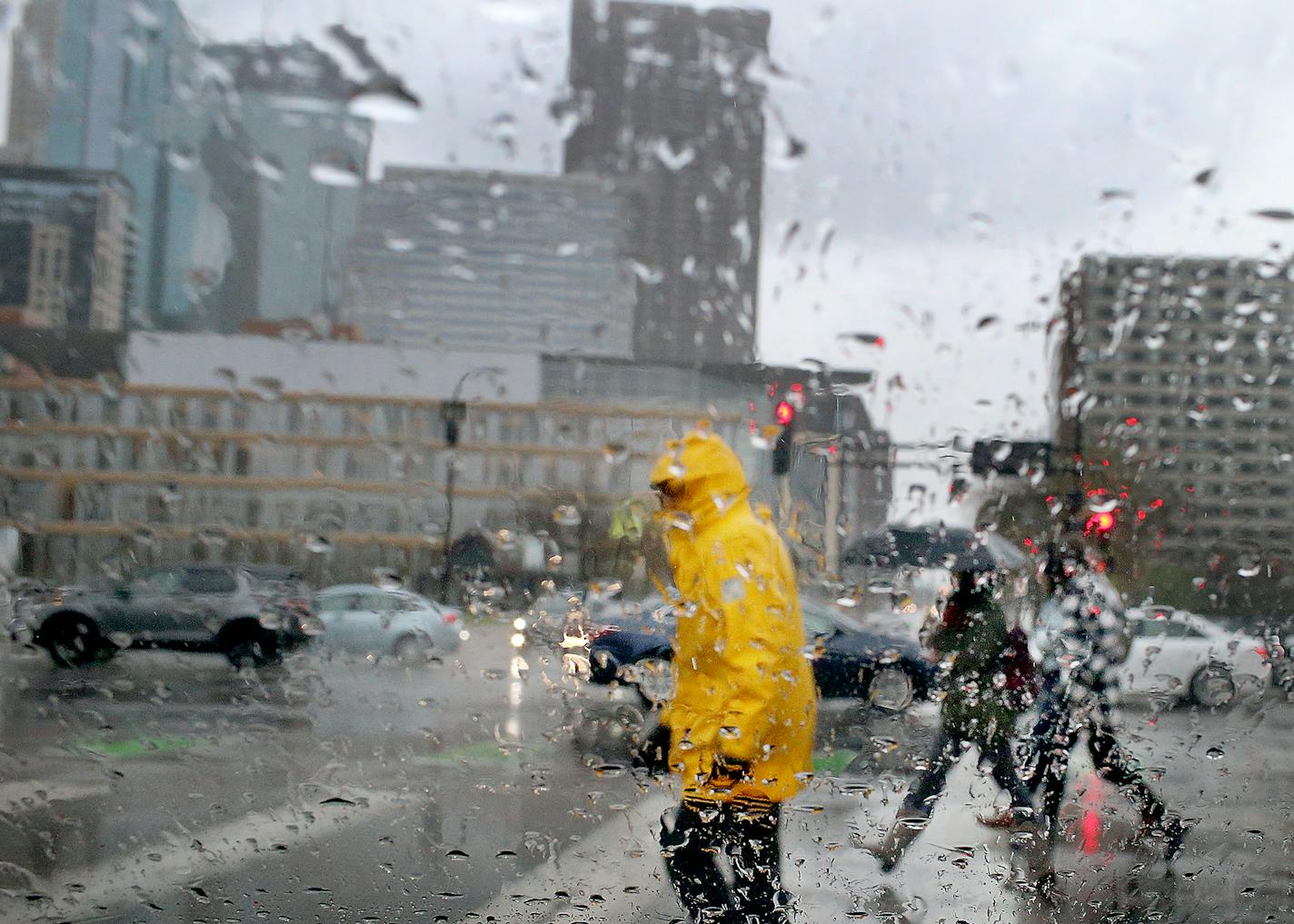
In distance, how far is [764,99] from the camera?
3.57 m

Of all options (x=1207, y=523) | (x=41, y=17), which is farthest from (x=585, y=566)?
(x=41, y=17)

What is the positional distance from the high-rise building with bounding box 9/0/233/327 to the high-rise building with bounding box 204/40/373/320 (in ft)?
0.37

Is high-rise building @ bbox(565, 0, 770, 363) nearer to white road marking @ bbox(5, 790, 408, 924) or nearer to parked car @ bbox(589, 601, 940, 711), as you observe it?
parked car @ bbox(589, 601, 940, 711)

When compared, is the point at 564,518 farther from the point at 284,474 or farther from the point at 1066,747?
the point at 1066,747

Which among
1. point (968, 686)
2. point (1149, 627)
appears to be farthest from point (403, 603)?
point (1149, 627)

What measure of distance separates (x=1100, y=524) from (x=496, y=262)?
201 centimetres

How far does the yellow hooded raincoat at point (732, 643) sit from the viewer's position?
264 centimetres

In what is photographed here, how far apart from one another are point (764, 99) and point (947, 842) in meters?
2.30

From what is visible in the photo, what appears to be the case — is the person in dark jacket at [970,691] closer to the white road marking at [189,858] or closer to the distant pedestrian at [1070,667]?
the distant pedestrian at [1070,667]

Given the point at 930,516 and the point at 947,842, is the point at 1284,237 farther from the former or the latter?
the point at 947,842

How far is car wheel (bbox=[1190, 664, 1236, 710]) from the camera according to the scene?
3602 millimetres

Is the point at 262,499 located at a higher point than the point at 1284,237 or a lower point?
lower

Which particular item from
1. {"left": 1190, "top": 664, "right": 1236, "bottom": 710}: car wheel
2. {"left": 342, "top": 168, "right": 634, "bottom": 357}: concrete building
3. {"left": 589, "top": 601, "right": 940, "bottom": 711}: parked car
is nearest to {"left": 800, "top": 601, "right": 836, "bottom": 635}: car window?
{"left": 589, "top": 601, "right": 940, "bottom": 711}: parked car

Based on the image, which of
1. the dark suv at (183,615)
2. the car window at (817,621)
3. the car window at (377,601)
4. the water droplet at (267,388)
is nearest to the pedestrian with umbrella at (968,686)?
the car window at (817,621)
